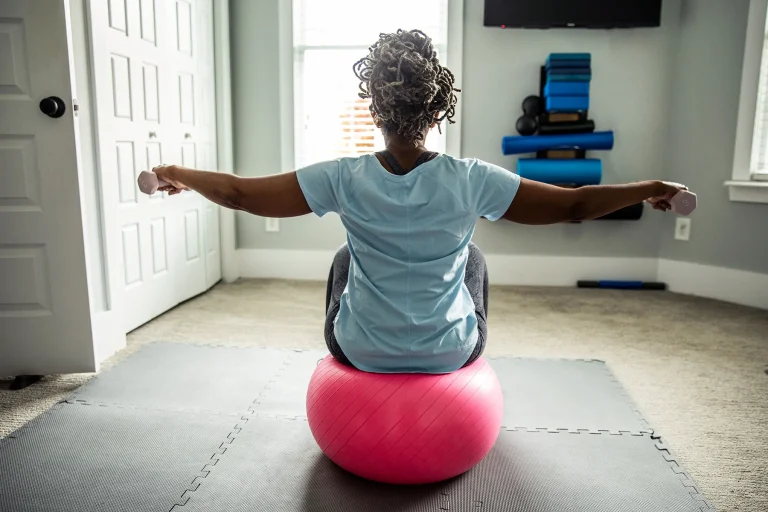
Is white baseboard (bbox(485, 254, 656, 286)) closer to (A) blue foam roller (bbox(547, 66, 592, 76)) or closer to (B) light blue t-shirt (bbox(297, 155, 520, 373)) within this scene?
(A) blue foam roller (bbox(547, 66, 592, 76))

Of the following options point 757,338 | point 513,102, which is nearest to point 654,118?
point 513,102

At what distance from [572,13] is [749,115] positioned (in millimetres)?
1130

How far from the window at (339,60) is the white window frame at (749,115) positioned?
165cm

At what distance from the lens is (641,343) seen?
266 cm

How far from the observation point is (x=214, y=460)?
161cm

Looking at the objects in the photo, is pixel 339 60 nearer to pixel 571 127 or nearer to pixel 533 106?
pixel 533 106

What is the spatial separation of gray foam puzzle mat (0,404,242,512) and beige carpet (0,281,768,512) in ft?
0.59

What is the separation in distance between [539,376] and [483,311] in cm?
71

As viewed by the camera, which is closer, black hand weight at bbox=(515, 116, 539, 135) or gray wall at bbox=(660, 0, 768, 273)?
gray wall at bbox=(660, 0, 768, 273)

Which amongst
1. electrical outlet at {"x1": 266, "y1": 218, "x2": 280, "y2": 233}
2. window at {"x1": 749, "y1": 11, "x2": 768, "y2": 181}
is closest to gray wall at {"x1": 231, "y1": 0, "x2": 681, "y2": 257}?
electrical outlet at {"x1": 266, "y1": 218, "x2": 280, "y2": 233}

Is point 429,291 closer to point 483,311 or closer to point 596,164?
point 483,311

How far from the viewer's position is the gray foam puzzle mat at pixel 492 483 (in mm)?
1413

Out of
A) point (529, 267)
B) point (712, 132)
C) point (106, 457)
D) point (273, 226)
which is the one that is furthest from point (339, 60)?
point (106, 457)

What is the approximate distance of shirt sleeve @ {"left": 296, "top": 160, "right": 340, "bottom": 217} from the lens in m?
1.37
